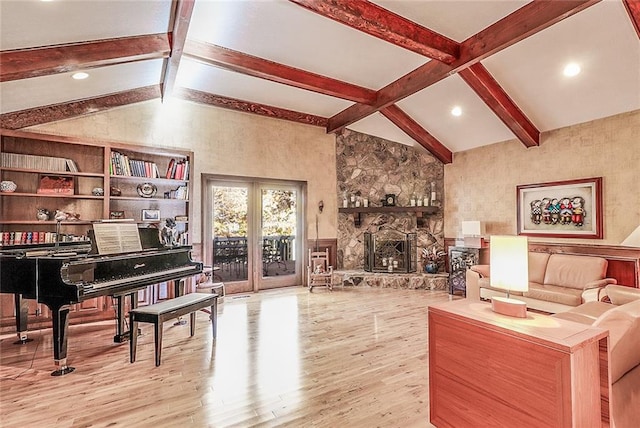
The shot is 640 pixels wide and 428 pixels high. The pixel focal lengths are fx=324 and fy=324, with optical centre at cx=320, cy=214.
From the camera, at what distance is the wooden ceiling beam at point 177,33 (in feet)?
9.68

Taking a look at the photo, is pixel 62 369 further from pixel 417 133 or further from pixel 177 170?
pixel 417 133

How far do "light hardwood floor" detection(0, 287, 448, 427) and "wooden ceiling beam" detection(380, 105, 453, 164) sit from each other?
363cm

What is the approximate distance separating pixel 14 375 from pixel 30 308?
5.13 ft

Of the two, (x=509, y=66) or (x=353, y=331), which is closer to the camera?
(x=353, y=331)

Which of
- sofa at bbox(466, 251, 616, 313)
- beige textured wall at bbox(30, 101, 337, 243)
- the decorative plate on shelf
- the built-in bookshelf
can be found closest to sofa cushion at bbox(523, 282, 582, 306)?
sofa at bbox(466, 251, 616, 313)

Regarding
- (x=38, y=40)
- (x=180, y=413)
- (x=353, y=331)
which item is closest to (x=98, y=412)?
(x=180, y=413)

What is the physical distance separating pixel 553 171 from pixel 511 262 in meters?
4.57

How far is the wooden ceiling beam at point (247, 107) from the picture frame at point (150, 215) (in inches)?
77.3

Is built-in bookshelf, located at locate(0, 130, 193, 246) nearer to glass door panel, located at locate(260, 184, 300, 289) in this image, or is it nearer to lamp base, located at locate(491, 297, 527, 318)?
glass door panel, located at locate(260, 184, 300, 289)

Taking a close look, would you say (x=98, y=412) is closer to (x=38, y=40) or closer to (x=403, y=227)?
(x=38, y=40)

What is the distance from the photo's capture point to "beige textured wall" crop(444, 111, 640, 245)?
14.9 feet

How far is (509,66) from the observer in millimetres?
4465

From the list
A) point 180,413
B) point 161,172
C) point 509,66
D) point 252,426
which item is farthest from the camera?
point 161,172

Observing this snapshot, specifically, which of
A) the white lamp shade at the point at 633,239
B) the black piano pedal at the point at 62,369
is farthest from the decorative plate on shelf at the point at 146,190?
the white lamp shade at the point at 633,239
